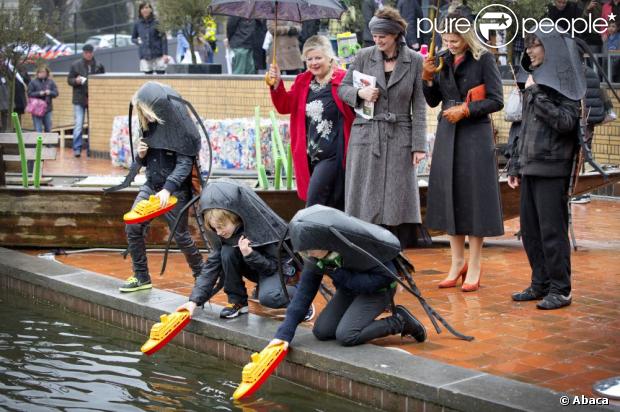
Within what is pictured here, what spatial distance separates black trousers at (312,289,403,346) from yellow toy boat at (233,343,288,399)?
1.18ft

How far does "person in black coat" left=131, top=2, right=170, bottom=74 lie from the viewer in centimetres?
2041

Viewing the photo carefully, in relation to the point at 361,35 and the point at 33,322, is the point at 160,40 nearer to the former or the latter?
the point at 361,35

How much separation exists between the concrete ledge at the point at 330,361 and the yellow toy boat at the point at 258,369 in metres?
0.19

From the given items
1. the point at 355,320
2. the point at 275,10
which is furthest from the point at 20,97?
the point at 355,320

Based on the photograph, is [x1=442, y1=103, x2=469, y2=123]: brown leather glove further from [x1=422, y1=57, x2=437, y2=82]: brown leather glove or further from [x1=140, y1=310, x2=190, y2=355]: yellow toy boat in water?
[x1=140, y1=310, x2=190, y2=355]: yellow toy boat in water

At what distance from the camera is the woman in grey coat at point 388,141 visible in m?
7.65

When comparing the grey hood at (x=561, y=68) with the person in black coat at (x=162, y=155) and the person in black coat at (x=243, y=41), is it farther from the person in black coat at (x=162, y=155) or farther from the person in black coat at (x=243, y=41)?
the person in black coat at (x=243, y=41)

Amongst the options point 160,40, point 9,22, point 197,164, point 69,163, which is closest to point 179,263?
point 197,164

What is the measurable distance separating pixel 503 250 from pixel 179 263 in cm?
280

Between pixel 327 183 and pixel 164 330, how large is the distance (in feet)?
6.03

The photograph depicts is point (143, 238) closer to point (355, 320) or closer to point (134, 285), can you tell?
point (134, 285)

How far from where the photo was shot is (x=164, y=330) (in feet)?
21.7

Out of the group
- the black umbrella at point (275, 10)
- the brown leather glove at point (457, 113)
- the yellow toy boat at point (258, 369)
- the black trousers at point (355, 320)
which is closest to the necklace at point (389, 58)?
the brown leather glove at point (457, 113)

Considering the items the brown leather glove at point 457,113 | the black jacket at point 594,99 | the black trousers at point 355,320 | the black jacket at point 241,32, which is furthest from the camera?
the black jacket at point 241,32
